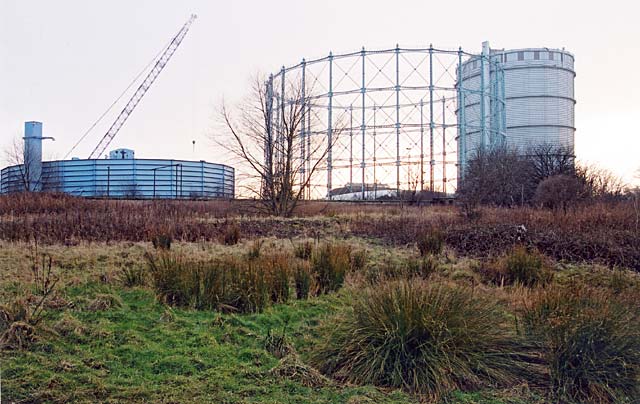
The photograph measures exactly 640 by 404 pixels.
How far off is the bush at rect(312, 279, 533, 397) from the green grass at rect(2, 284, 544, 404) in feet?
0.62

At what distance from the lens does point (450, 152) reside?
35.6m

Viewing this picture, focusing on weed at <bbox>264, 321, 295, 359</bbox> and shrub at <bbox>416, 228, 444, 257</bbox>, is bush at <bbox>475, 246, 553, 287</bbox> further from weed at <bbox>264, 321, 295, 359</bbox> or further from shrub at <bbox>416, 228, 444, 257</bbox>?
weed at <bbox>264, 321, 295, 359</bbox>

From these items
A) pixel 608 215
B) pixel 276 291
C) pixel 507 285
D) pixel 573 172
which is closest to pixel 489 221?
pixel 608 215

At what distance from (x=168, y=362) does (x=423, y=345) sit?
1.71 meters

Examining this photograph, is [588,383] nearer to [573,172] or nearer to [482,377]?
[482,377]

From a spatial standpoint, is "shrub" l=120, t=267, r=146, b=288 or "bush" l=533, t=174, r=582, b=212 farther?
"bush" l=533, t=174, r=582, b=212

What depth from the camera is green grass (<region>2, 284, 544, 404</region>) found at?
3.35 m

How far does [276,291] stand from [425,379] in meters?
2.42

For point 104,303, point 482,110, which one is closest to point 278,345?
point 104,303

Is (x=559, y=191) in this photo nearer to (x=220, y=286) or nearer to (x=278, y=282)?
(x=278, y=282)

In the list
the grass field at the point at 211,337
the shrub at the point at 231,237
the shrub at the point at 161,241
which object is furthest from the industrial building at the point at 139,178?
the grass field at the point at 211,337

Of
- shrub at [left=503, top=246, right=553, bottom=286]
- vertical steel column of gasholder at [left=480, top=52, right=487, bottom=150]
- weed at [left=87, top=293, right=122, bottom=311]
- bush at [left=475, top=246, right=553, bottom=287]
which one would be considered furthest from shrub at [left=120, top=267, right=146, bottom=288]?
vertical steel column of gasholder at [left=480, top=52, right=487, bottom=150]

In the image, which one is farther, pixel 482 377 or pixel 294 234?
pixel 294 234

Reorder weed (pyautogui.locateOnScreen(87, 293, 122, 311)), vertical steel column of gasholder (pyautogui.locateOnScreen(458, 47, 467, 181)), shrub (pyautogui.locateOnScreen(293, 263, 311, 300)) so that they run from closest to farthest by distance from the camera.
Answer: weed (pyautogui.locateOnScreen(87, 293, 122, 311)) → shrub (pyautogui.locateOnScreen(293, 263, 311, 300)) → vertical steel column of gasholder (pyautogui.locateOnScreen(458, 47, 467, 181))
